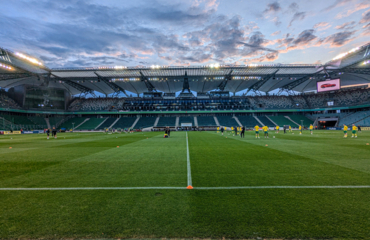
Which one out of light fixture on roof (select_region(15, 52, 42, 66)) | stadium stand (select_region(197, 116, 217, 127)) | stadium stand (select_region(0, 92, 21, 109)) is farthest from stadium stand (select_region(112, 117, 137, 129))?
stadium stand (select_region(0, 92, 21, 109))

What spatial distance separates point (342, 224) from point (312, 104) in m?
78.5

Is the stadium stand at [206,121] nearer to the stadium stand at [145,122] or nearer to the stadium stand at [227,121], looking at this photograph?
the stadium stand at [227,121]

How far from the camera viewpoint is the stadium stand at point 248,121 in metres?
59.8

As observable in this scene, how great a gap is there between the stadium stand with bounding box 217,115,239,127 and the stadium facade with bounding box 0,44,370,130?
346 millimetres

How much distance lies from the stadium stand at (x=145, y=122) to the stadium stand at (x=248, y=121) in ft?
105

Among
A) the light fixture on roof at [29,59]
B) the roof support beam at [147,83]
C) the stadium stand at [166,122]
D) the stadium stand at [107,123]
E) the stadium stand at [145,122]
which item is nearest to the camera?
the light fixture on roof at [29,59]

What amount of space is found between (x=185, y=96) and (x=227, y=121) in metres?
21.7

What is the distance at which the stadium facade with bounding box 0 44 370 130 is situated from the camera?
167 ft

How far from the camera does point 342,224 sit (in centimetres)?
315

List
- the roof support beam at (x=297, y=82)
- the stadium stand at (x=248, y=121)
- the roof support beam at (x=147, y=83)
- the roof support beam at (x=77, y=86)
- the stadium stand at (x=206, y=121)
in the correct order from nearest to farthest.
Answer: the roof support beam at (x=147, y=83) < the roof support beam at (x=77, y=86) < the roof support beam at (x=297, y=82) < the stadium stand at (x=248, y=121) < the stadium stand at (x=206, y=121)

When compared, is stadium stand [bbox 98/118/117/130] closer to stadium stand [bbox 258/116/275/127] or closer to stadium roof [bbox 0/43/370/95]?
Answer: stadium roof [bbox 0/43/370/95]

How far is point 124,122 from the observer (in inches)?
2509

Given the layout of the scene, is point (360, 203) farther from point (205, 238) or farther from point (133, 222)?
point (133, 222)

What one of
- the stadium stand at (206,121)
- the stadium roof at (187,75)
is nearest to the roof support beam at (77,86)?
the stadium roof at (187,75)
